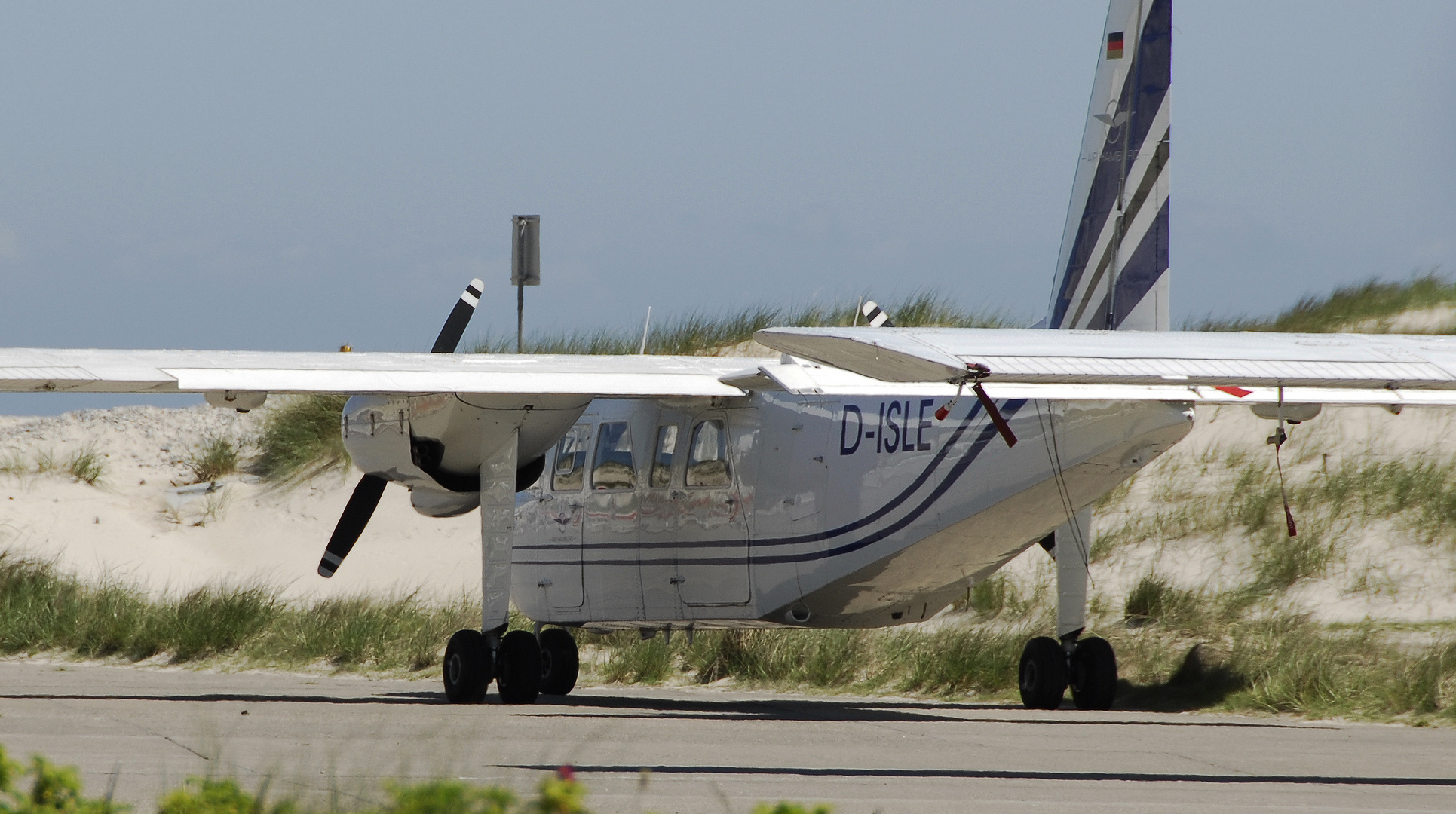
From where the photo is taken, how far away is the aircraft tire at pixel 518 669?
15.0m

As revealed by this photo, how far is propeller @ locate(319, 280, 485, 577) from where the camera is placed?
1728cm

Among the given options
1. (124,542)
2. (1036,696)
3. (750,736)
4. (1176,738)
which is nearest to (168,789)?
(750,736)

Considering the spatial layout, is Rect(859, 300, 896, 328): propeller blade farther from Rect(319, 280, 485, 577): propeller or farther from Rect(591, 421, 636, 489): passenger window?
Rect(319, 280, 485, 577): propeller

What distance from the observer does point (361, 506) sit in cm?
1742

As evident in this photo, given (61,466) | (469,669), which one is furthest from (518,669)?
(61,466)

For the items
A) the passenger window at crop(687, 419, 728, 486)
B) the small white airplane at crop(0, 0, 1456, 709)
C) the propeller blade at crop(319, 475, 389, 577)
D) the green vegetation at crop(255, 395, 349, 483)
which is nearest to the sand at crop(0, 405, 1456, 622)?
the green vegetation at crop(255, 395, 349, 483)

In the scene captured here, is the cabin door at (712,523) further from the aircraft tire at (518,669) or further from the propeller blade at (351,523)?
the propeller blade at (351,523)

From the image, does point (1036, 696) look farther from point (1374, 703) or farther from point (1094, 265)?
point (1094, 265)

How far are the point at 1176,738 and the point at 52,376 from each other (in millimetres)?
8194

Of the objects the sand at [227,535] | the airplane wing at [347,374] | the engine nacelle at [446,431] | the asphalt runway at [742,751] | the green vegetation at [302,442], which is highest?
the green vegetation at [302,442]

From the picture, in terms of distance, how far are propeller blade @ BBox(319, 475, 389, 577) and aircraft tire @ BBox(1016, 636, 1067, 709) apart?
21.0 feet

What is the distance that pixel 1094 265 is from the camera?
14.1 m

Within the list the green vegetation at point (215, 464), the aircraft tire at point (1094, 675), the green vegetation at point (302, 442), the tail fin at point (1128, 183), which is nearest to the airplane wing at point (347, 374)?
the tail fin at point (1128, 183)

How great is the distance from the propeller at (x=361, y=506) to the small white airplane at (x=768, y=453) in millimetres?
33
